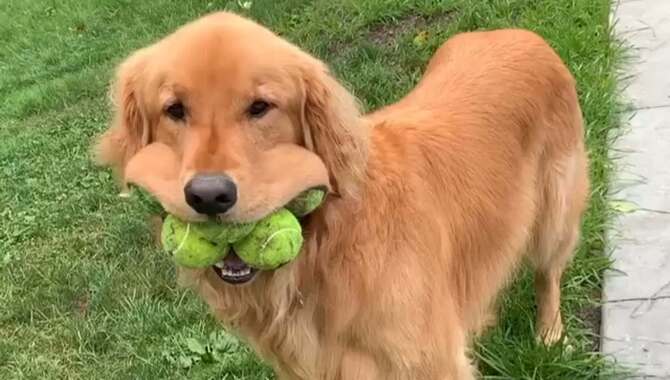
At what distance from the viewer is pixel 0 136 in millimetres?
8055

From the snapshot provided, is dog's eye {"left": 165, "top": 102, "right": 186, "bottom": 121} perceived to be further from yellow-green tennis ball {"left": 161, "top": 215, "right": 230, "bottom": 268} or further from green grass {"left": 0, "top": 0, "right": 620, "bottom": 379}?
green grass {"left": 0, "top": 0, "right": 620, "bottom": 379}

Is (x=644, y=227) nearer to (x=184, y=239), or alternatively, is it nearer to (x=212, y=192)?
(x=184, y=239)

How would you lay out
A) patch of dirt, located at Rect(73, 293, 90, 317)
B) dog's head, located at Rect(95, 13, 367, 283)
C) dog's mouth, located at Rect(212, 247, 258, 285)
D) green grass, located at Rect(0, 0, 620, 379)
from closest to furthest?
dog's head, located at Rect(95, 13, 367, 283) < dog's mouth, located at Rect(212, 247, 258, 285) < green grass, located at Rect(0, 0, 620, 379) < patch of dirt, located at Rect(73, 293, 90, 317)

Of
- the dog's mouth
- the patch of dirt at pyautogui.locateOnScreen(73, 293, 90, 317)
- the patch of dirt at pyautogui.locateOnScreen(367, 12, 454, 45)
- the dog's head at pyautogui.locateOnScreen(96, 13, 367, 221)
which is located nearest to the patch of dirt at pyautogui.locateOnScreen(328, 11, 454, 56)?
the patch of dirt at pyautogui.locateOnScreen(367, 12, 454, 45)

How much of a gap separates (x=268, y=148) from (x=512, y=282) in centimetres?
206

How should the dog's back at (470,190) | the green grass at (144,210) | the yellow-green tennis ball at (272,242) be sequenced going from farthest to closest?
1. the green grass at (144,210)
2. the dog's back at (470,190)
3. the yellow-green tennis ball at (272,242)

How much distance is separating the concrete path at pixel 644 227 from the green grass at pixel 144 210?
0.11 m

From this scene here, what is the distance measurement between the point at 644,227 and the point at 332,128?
7.78 feet

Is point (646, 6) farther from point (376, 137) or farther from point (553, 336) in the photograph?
point (376, 137)

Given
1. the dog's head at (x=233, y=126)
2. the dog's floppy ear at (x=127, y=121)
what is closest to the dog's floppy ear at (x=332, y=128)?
the dog's head at (x=233, y=126)

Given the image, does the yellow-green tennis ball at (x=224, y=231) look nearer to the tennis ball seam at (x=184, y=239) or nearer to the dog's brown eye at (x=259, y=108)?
the tennis ball seam at (x=184, y=239)

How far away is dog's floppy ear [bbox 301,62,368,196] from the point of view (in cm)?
287

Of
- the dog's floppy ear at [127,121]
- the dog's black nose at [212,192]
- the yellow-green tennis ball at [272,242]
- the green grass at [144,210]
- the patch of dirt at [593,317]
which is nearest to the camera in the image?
the dog's black nose at [212,192]

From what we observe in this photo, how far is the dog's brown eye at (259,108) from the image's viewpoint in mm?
2715
